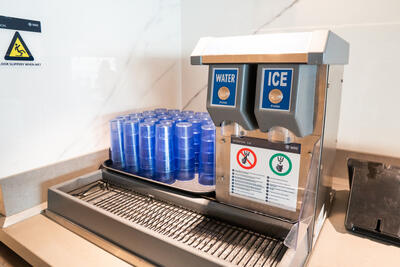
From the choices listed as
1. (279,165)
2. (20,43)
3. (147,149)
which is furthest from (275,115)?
(20,43)

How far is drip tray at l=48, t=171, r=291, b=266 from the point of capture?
574mm

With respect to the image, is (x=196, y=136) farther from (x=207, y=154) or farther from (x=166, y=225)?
(x=166, y=225)

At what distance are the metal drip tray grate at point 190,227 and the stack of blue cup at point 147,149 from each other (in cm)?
8

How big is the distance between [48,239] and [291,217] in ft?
1.92

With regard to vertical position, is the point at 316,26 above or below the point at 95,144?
above

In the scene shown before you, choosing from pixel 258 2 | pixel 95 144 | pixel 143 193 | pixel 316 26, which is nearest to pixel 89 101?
pixel 95 144

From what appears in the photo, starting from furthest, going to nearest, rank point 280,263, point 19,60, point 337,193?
point 337,193, point 19,60, point 280,263

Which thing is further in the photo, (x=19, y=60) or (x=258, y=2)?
(x=258, y=2)

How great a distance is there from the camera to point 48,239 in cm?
71

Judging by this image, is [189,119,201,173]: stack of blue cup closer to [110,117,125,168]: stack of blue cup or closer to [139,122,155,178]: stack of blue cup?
[139,122,155,178]: stack of blue cup

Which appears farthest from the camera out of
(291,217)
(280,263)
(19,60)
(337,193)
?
(337,193)

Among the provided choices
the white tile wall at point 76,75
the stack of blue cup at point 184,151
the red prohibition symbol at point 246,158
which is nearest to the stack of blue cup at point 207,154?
the stack of blue cup at point 184,151

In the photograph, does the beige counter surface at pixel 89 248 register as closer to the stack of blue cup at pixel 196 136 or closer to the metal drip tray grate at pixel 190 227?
the metal drip tray grate at pixel 190 227

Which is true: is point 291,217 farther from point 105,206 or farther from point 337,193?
point 105,206
